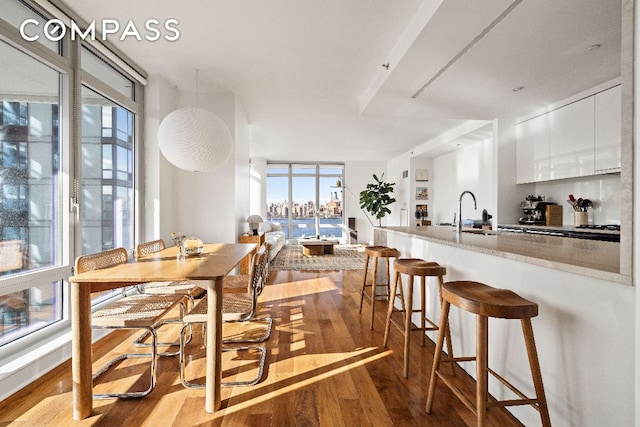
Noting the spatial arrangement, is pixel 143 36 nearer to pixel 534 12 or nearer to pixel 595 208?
pixel 534 12

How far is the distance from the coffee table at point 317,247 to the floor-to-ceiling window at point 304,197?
3068mm

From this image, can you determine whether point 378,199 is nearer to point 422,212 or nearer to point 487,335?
point 422,212

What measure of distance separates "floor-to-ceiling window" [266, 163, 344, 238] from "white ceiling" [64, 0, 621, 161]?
584cm

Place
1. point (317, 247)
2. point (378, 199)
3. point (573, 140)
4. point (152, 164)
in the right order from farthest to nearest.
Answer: point (378, 199) < point (317, 247) < point (152, 164) < point (573, 140)

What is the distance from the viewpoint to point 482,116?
4992 mm

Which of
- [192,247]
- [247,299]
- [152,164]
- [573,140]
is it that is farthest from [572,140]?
[152,164]

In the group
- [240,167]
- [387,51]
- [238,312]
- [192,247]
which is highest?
[387,51]

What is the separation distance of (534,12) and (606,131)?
2.12 m

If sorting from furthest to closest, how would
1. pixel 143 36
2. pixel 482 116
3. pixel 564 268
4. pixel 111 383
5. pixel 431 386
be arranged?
1. pixel 482 116
2. pixel 143 36
3. pixel 111 383
4. pixel 431 386
5. pixel 564 268

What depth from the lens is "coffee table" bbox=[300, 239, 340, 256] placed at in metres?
7.89

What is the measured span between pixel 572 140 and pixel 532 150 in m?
0.70

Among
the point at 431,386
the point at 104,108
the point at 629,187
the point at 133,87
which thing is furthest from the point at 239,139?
the point at 629,187

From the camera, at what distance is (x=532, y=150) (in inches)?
187

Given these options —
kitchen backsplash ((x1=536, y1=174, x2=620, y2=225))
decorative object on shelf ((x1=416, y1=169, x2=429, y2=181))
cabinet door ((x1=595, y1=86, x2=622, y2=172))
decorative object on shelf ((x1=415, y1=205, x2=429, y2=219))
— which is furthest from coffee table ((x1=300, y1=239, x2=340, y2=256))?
cabinet door ((x1=595, y1=86, x2=622, y2=172))
